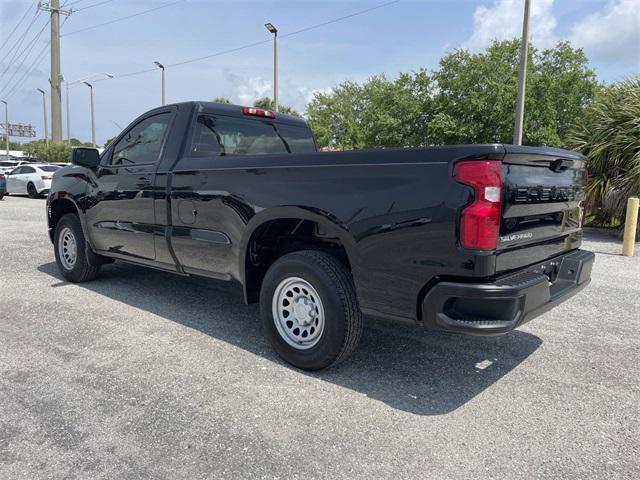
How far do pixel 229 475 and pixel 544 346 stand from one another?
2.82m

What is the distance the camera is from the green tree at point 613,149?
Answer: 10.2 metres

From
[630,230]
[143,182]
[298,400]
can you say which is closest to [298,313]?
[298,400]

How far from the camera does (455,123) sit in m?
29.4

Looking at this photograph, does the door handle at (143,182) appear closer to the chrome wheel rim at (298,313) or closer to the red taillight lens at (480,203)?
the chrome wheel rim at (298,313)

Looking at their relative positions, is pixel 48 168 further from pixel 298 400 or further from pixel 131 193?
pixel 298 400

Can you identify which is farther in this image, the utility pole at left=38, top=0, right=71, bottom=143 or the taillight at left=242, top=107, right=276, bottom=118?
the utility pole at left=38, top=0, right=71, bottom=143

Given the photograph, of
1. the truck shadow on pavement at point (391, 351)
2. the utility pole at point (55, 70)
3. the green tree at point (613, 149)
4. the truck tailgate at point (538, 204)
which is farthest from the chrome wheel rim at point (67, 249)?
the utility pole at point (55, 70)

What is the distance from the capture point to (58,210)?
6.11m

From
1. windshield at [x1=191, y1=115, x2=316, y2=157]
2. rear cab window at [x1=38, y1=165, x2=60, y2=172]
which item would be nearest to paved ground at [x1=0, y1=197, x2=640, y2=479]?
windshield at [x1=191, y1=115, x2=316, y2=157]

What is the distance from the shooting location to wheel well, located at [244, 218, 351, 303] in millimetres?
3525

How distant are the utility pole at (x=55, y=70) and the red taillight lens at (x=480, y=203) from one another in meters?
56.9

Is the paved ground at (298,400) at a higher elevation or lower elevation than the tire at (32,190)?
lower

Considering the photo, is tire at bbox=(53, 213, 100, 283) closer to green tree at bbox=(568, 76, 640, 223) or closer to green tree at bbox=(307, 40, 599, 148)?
green tree at bbox=(568, 76, 640, 223)

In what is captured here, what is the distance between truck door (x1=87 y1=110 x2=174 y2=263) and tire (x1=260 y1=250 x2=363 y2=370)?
1550 millimetres
